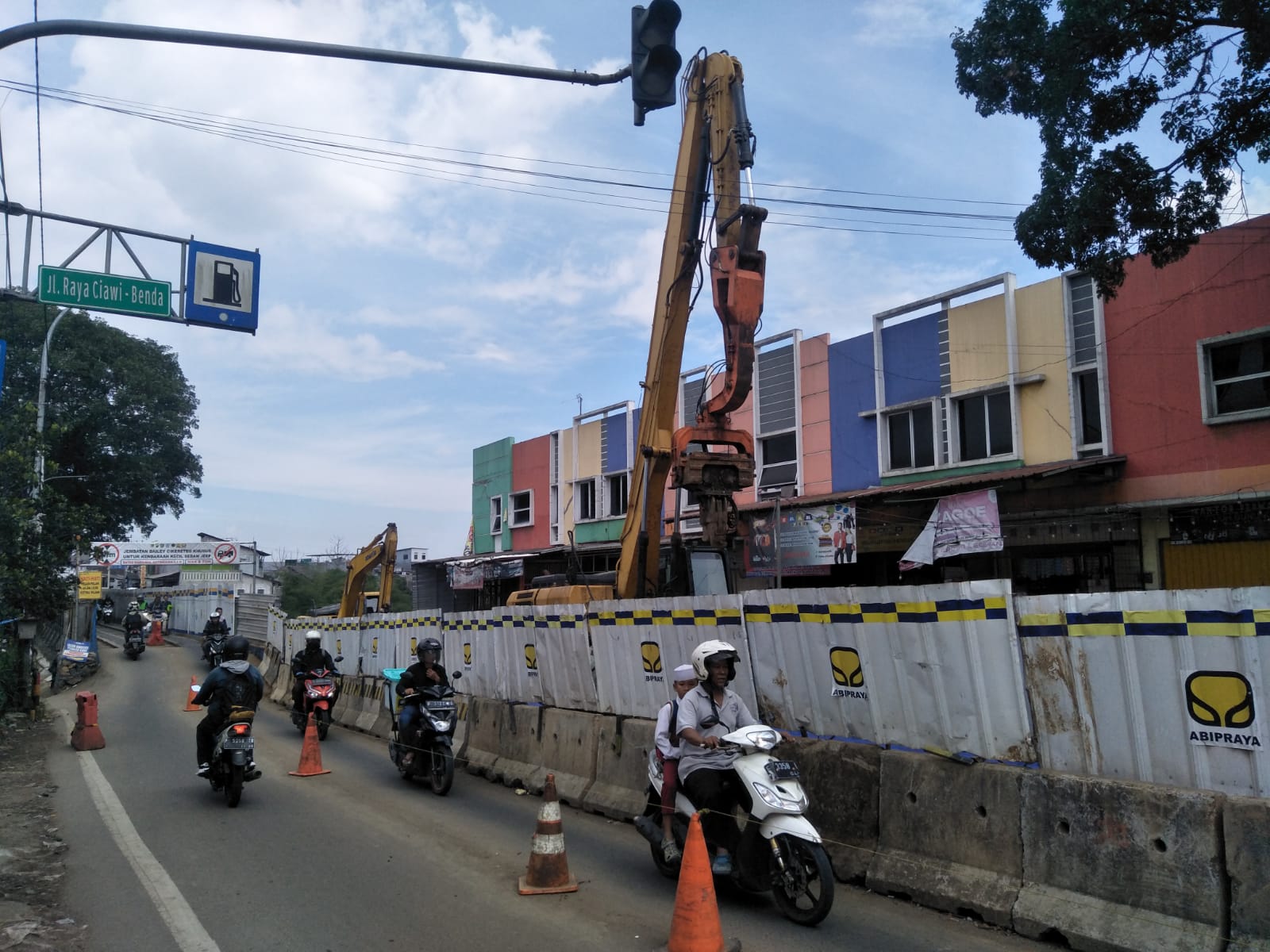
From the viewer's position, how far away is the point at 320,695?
15.2 m

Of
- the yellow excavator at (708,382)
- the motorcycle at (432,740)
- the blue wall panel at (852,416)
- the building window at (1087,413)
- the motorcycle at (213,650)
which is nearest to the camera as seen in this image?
the motorcycle at (432,740)

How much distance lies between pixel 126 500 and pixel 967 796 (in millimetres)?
47640

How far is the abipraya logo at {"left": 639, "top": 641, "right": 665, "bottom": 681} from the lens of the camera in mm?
9633

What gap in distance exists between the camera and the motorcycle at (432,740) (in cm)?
1074

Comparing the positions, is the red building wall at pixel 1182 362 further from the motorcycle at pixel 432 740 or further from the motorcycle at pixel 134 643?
the motorcycle at pixel 134 643

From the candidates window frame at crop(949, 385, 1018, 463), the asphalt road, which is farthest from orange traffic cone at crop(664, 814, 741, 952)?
window frame at crop(949, 385, 1018, 463)

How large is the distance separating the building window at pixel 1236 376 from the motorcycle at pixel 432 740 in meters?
12.5

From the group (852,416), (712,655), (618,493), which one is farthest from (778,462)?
(712,655)

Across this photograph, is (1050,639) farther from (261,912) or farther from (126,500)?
(126,500)

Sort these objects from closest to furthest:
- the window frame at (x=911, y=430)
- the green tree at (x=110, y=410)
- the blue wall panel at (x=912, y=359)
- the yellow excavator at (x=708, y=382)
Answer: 1. the yellow excavator at (x=708, y=382)
2. the window frame at (x=911, y=430)
3. the blue wall panel at (x=912, y=359)
4. the green tree at (x=110, y=410)

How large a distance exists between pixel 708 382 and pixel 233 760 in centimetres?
820

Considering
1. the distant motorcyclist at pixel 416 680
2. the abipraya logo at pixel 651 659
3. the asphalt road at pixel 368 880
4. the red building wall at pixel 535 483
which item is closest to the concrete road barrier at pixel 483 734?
the asphalt road at pixel 368 880

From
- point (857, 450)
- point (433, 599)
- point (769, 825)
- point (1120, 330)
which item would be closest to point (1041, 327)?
point (1120, 330)

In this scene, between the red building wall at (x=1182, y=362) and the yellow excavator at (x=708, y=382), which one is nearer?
the yellow excavator at (x=708, y=382)
